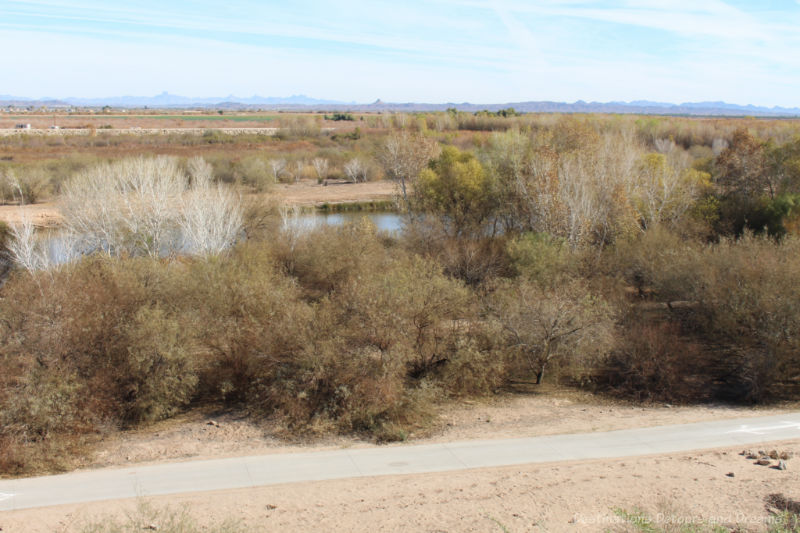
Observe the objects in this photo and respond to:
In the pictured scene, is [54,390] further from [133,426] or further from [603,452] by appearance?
[603,452]

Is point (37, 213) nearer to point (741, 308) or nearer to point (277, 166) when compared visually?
point (277, 166)

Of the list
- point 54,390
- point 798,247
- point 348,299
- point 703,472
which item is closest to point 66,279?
point 54,390

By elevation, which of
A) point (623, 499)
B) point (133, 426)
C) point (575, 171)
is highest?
point (575, 171)

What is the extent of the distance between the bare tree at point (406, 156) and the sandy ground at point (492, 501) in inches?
1042

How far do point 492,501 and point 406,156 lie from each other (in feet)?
95.0

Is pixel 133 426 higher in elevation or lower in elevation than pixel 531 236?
lower

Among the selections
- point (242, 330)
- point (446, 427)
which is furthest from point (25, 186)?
point (446, 427)

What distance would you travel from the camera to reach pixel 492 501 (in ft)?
40.7

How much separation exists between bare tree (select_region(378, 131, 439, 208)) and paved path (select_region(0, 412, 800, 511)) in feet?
81.0

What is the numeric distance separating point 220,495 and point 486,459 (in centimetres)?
598

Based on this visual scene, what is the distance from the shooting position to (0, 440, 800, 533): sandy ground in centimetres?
1157

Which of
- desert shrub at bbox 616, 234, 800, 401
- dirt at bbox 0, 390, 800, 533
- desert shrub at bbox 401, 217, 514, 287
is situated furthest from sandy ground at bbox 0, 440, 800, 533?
desert shrub at bbox 401, 217, 514, 287

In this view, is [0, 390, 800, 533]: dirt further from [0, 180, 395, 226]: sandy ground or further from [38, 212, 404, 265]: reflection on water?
[0, 180, 395, 226]: sandy ground

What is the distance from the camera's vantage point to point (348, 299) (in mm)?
18328
